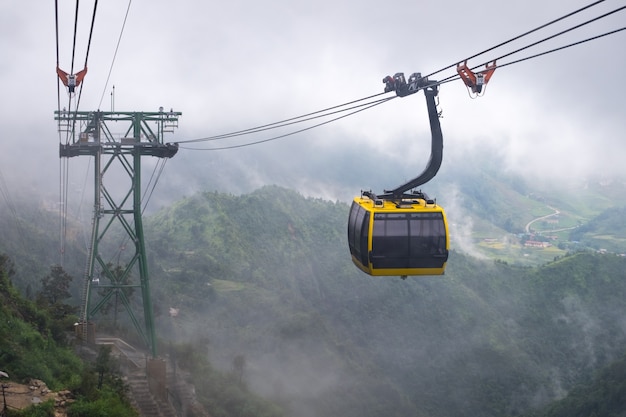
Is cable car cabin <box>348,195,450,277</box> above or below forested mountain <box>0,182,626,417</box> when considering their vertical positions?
above

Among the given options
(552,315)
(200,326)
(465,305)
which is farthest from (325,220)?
(200,326)

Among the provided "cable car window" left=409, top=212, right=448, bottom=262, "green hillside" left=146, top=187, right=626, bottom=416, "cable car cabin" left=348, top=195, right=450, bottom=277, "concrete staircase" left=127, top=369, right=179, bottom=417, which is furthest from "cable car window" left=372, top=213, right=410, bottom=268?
"green hillside" left=146, top=187, right=626, bottom=416

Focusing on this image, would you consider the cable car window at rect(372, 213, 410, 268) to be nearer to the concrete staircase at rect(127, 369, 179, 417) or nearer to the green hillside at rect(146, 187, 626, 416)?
the concrete staircase at rect(127, 369, 179, 417)

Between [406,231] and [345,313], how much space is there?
8391 centimetres

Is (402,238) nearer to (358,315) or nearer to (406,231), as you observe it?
(406,231)

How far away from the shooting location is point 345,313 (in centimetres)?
9988

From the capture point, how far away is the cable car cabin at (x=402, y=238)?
1720 centimetres

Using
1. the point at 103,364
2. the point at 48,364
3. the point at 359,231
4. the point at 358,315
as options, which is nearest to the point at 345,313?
the point at 358,315

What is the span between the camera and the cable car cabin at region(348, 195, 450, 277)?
56.4 feet

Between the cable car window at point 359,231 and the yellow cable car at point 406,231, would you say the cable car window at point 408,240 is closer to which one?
the yellow cable car at point 406,231

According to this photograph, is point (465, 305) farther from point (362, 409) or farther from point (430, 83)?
point (430, 83)

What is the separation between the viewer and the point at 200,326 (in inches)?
2874

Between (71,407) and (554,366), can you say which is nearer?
(71,407)

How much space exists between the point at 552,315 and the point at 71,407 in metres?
103
